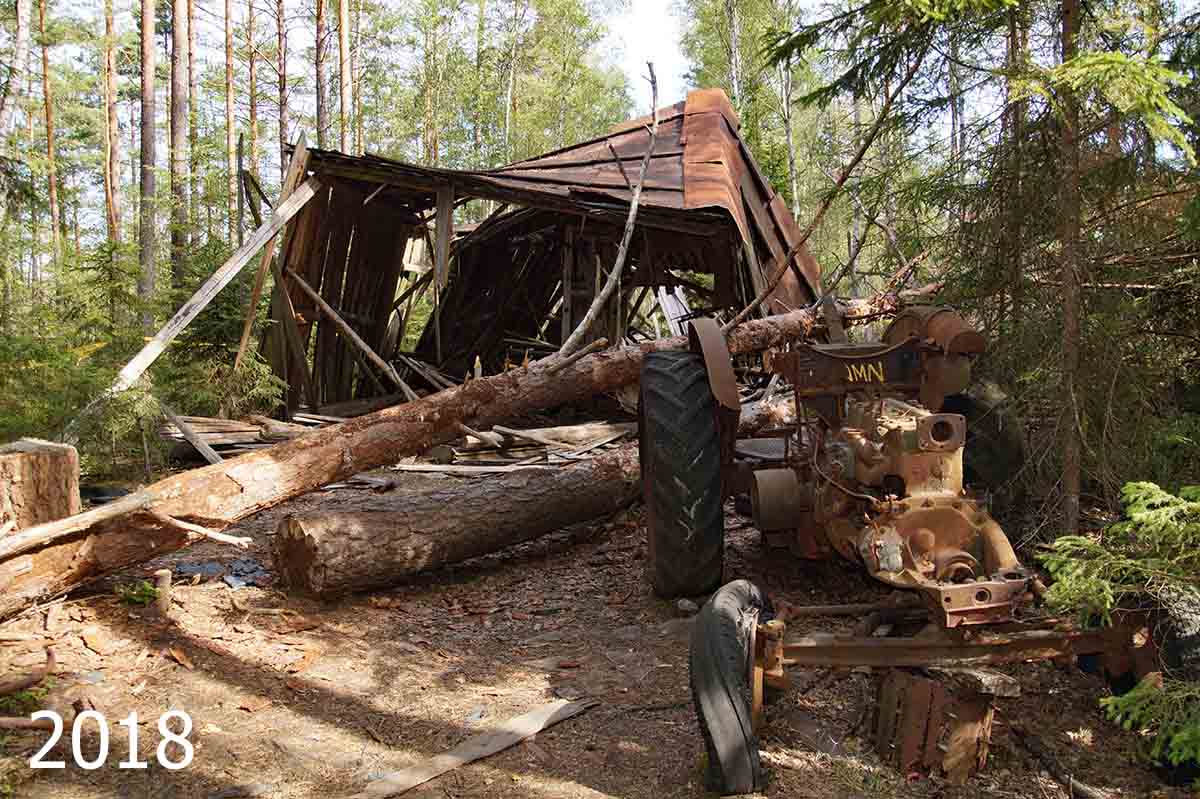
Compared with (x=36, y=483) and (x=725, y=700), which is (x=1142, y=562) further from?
(x=36, y=483)

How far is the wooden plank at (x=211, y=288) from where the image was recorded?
700 centimetres

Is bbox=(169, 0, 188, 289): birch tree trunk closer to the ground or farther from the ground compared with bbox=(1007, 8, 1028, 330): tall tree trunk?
farther from the ground

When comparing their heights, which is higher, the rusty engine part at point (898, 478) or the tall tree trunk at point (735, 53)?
the tall tree trunk at point (735, 53)

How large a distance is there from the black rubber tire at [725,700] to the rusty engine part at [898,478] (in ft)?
2.36

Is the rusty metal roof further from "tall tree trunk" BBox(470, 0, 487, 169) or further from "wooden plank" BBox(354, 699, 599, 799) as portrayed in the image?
"tall tree trunk" BBox(470, 0, 487, 169)

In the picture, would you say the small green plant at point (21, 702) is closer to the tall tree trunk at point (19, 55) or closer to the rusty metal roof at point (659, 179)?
the rusty metal roof at point (659, 179)

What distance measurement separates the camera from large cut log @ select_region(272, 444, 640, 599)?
550 cm

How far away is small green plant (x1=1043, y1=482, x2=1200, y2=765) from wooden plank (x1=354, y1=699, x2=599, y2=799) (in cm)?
223

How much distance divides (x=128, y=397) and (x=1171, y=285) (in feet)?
25.3

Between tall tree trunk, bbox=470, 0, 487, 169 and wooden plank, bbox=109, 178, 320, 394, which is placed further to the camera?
tall tree trunk, bbox=470, 0, 487, 169

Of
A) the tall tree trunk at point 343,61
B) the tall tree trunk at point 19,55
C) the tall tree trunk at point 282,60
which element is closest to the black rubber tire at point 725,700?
the tall tree trunk at point 19,55

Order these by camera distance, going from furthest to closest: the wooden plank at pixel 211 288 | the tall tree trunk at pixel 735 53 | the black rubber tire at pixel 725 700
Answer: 1. the tall tree trunk at pixel 735 53
2. the wooden plank at pixel 211 288
3. the black rubber tire at pixel 725 700

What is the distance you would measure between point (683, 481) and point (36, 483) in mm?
3810

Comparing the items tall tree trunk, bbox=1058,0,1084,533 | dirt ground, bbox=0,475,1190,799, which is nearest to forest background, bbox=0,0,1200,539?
tall tree trunk, bbox=1058,0,1084,533
